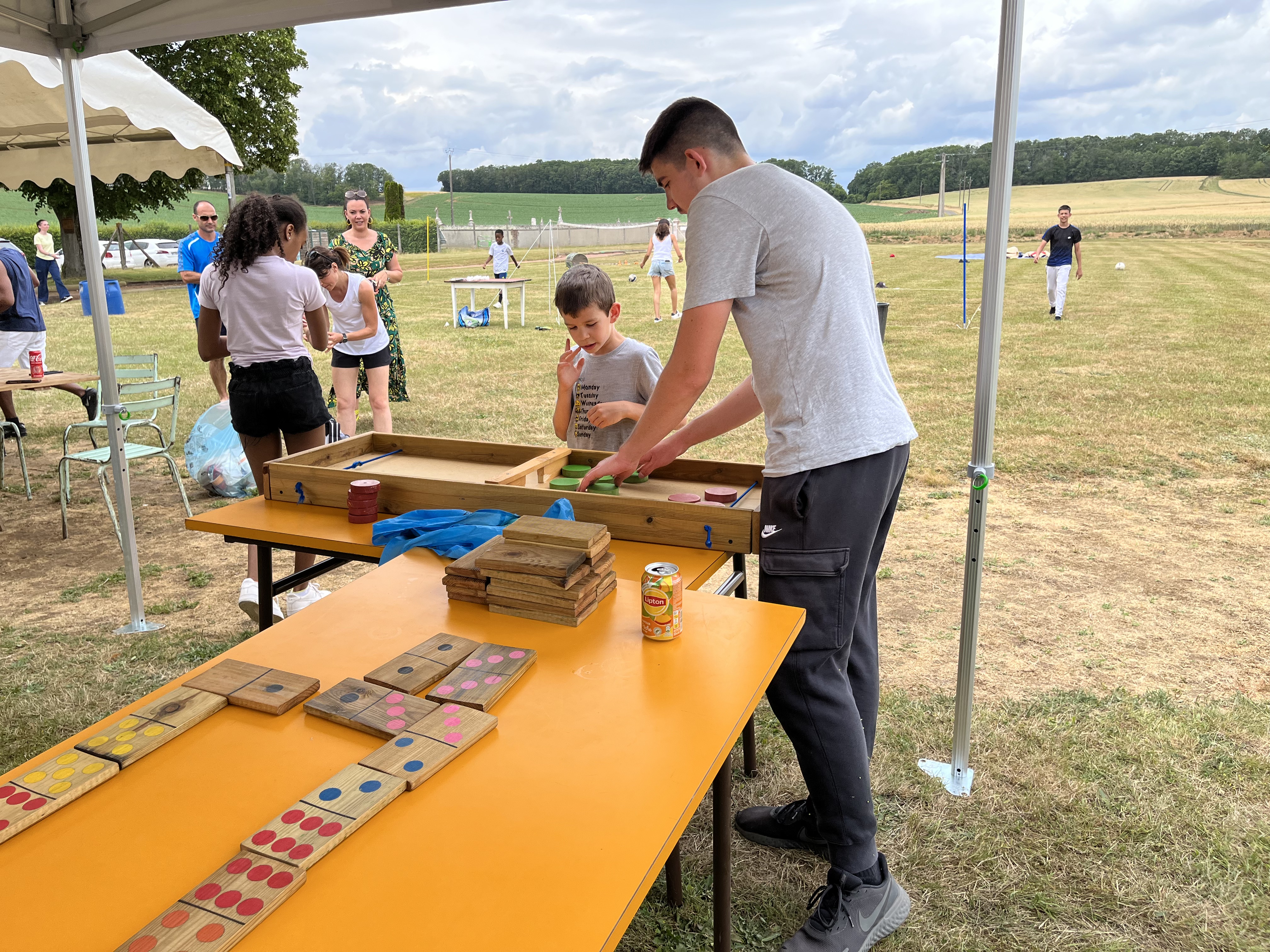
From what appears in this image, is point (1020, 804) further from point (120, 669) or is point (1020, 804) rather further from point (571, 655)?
point (120, 669)

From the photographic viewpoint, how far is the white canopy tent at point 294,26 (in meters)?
2.29

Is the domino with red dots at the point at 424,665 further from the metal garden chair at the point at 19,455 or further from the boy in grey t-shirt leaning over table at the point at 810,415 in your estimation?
the metal garden chair at the point at 19,455

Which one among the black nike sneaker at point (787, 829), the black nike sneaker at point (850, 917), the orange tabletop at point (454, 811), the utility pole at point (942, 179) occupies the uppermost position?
the utility pole at point (942, 179)

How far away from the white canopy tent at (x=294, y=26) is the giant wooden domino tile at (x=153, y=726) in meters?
1.91

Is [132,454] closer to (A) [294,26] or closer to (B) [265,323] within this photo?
(B) [265,323]

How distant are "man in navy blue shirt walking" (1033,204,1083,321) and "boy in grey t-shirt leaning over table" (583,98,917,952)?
11588 mm

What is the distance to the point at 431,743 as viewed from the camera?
139 cm

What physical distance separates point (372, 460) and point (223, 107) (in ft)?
78.1

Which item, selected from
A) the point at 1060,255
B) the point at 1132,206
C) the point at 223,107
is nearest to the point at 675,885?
the point at 1060,255

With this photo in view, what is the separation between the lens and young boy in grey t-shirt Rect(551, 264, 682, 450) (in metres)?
2.92

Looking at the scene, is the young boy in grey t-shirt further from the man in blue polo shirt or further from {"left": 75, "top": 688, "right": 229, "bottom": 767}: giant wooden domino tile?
the man in blue polo shirt

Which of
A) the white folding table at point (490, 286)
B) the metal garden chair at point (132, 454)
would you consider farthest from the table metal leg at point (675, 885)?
the white folding table at point (490, 286)

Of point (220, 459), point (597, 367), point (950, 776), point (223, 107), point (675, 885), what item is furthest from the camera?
→ point (223, 107)

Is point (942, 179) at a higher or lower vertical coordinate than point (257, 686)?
higher
